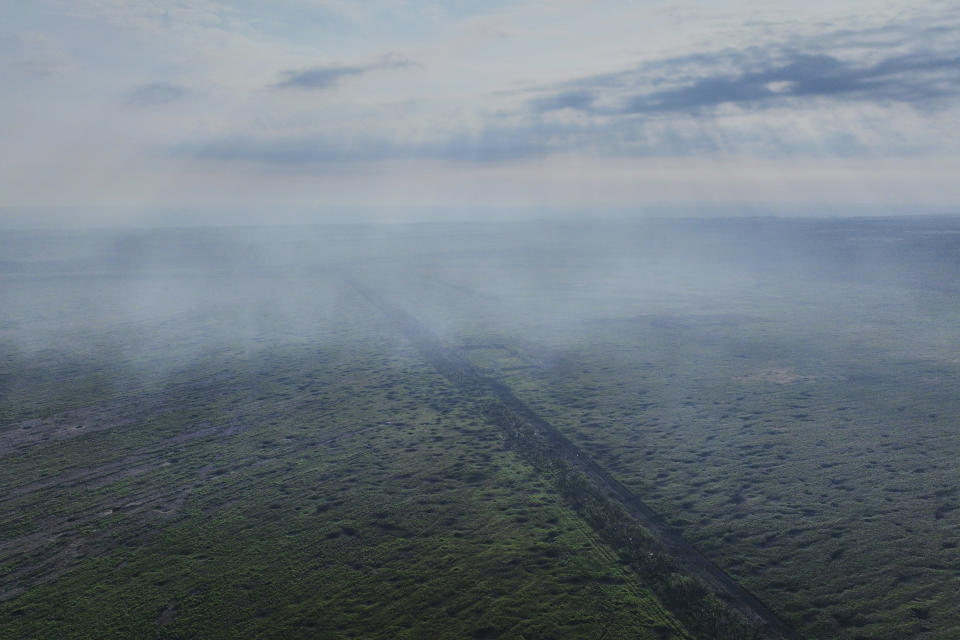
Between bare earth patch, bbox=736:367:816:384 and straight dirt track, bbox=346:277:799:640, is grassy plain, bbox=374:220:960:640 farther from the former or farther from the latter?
straight dirt track, bbox=346:277:799:640

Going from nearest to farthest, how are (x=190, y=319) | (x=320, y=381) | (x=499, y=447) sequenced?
(x=499, y=447) < (x=320, y=381) < (x=190, y=319)

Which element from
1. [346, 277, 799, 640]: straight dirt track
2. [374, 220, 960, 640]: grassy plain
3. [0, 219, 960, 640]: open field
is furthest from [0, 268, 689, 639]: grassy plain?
[374, 220, 960, 640]: grassy plain

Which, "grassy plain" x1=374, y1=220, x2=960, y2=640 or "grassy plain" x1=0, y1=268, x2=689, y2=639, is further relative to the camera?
"grassy plain" x1=374, y1=220, x2=960, y2=640

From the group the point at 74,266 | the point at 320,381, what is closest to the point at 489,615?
the point at 320,381

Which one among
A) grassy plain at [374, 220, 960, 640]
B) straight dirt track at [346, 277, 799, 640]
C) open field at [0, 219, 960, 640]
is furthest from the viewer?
grassy plain at [374, 220, 960, 640]

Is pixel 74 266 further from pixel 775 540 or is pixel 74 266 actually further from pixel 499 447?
pixel 775 540

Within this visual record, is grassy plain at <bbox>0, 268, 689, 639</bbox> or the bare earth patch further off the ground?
grassy plain at <bbox>0, 268, 689, 639</bbox>
